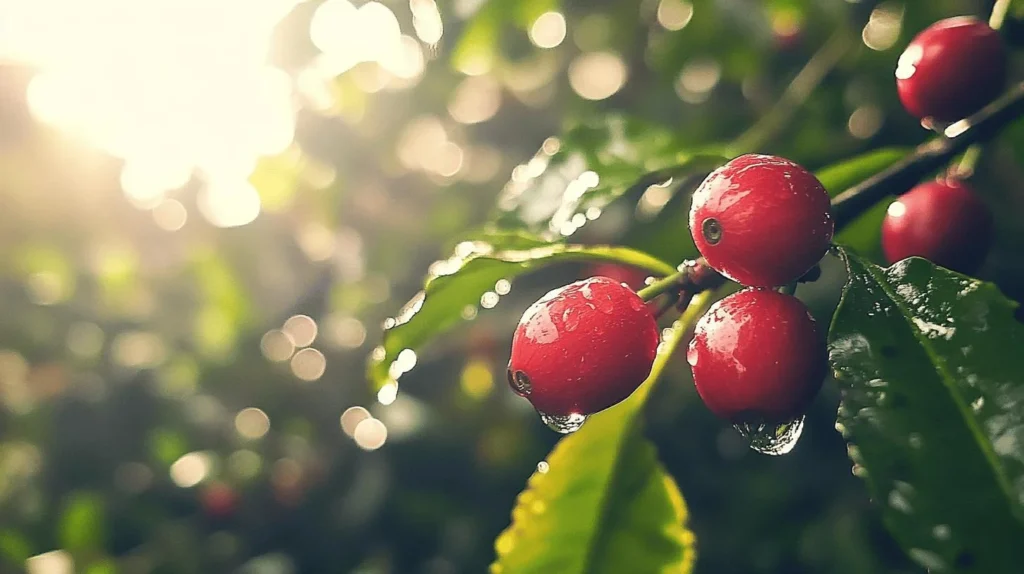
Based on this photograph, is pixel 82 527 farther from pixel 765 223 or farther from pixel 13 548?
pixel 765 223

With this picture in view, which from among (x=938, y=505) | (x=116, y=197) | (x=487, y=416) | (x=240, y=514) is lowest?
(x=240, y=514)

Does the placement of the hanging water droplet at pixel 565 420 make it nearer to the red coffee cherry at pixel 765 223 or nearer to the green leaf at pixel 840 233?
the red coffee cherry at pixel 765 223

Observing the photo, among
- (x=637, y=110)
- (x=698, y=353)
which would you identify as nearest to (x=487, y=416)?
Result: (x=637, y=110)

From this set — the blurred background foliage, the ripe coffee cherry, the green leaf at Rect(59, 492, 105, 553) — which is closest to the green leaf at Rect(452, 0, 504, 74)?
the blurred background foliage

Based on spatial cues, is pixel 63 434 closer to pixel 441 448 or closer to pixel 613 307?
pixel 441 448

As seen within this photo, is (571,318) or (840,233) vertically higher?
(571,318)

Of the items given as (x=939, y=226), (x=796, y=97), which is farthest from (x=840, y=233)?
(x=796, y=97)

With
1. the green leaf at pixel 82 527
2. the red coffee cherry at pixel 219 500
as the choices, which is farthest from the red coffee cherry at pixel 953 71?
the green leaf at pixel 82 527
